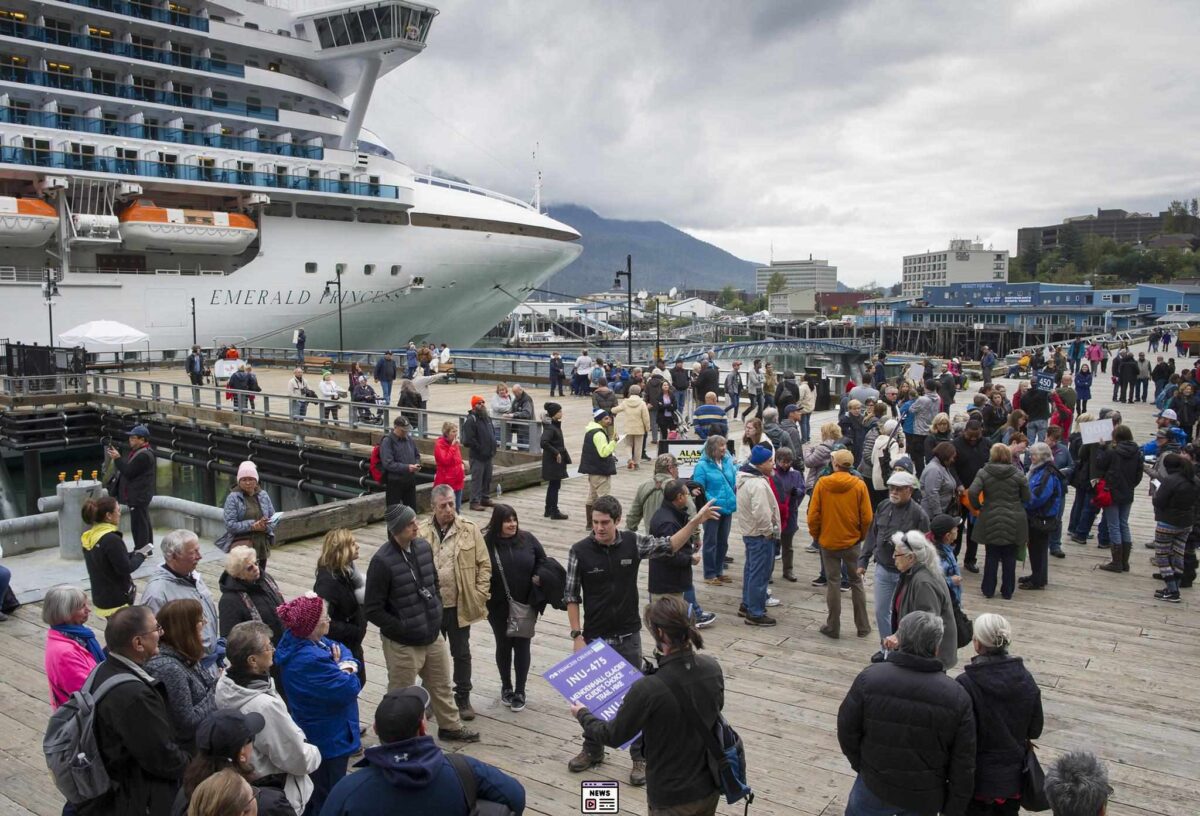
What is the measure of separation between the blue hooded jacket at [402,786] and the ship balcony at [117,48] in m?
43.4

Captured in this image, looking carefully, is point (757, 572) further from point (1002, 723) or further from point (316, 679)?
point (316, 679)

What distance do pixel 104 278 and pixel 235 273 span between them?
208 inches

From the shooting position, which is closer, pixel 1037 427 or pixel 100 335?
pixel 1037 427

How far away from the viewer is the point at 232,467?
2378 centimetres

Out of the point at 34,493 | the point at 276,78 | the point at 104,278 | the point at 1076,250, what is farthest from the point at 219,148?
the point at 1076,250

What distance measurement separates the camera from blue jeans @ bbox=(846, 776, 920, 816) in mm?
3854

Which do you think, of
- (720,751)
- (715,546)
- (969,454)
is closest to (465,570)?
(720,751)

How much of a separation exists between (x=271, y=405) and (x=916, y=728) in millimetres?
23510

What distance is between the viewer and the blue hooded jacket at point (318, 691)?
4.30 metres

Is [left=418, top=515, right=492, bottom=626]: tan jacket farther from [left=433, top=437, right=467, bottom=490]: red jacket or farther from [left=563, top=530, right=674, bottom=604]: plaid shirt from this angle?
[left=433, top=437, right=467, bottom=490]: red jacket

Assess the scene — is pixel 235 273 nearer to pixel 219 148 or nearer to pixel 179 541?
pixel 219 148

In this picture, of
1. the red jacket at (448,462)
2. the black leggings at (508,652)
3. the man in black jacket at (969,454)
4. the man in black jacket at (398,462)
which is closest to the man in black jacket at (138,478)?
the man in black jacket at (398,462)

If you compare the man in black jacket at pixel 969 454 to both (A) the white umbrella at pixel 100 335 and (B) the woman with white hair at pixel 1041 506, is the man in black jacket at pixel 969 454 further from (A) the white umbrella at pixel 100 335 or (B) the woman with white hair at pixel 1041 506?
(A) the white umbrella at pixel 100 335

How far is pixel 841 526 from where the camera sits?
7.53m
